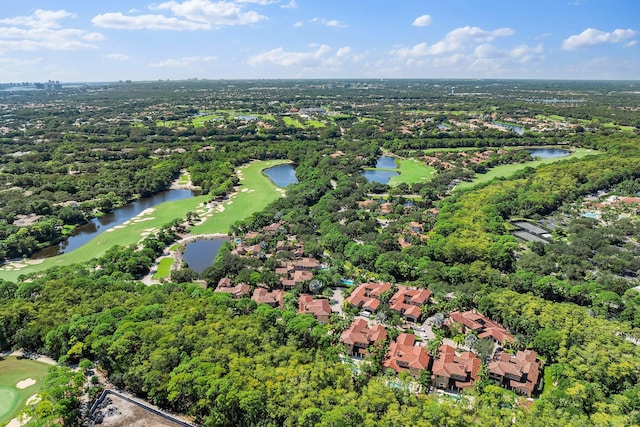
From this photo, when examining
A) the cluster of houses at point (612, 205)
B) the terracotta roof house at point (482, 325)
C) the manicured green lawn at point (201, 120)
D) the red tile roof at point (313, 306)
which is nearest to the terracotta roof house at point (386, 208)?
the red tile roof at point (313, 306)

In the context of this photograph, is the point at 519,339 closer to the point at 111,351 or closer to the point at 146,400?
the point at 146,400

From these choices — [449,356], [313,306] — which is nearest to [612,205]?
[449,356]

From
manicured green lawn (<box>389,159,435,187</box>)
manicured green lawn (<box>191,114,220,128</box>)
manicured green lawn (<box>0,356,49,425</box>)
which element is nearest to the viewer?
manicured green lawn (<box>0,356,49,425</box>)

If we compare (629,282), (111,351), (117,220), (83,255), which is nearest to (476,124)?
(629,282)

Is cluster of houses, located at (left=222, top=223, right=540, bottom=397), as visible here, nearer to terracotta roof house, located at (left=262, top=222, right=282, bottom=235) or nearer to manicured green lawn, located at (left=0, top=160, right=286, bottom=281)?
terracotta roof house, located at (left=262, top=222, right=282, bottom=235)

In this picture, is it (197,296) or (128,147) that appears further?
(128,147)

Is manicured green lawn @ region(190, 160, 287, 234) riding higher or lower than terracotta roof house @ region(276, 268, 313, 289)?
higher

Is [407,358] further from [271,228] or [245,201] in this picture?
[245,201]

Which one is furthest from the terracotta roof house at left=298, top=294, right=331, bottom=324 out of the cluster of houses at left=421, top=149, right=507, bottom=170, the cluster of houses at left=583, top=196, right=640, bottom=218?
the cluster of houses at left=421, top=149, right=507, bottom=170
